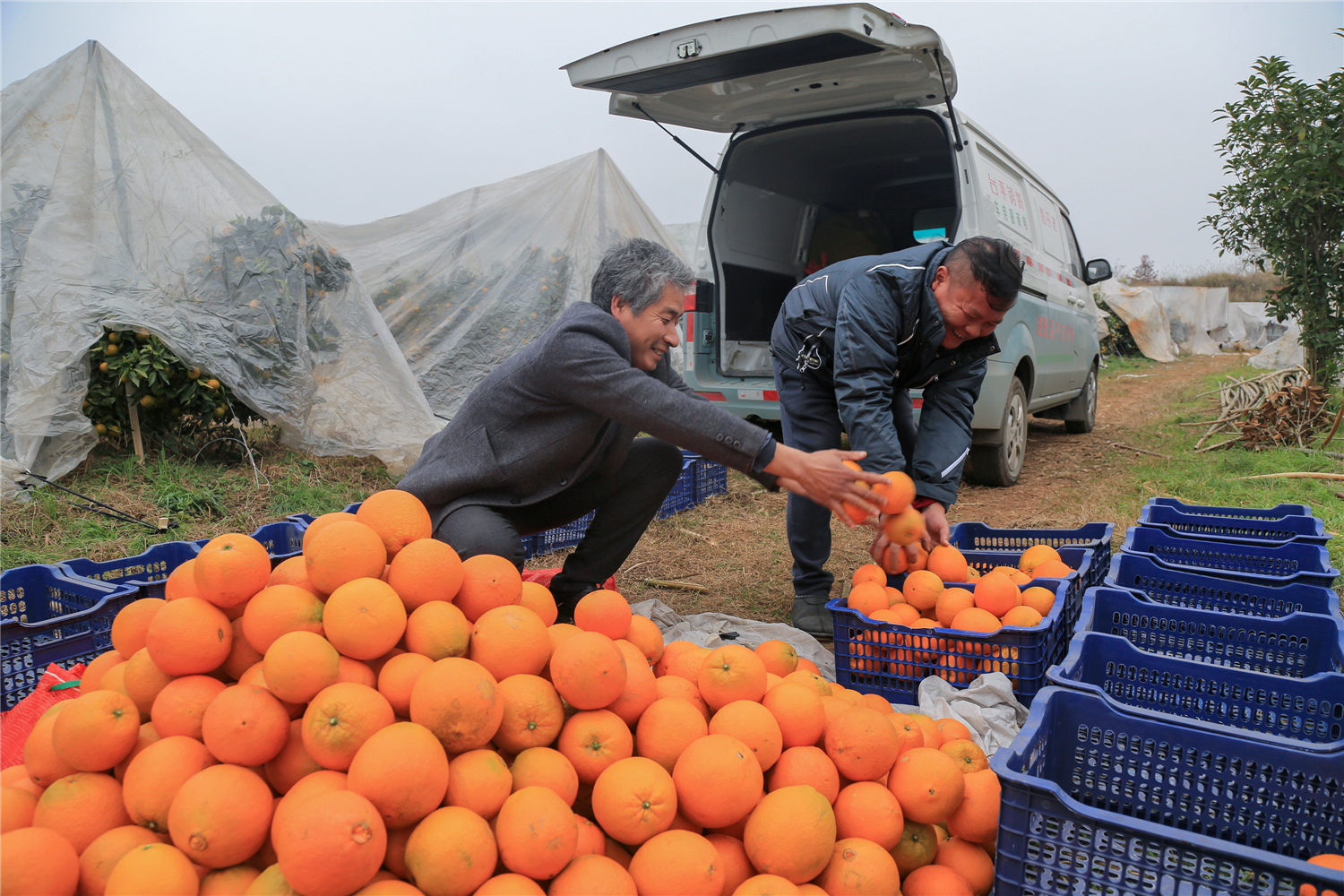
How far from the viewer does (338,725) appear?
130cm

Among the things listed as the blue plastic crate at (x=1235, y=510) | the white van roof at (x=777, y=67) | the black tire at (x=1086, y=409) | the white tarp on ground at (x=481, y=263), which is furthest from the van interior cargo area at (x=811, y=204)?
the black tire at (x=1086, y=409)

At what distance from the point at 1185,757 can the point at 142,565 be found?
3.66 metres

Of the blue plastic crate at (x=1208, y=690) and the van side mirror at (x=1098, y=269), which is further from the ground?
the van side mirror at (x=1098, y=269)

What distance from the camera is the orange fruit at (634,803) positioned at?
1359mm

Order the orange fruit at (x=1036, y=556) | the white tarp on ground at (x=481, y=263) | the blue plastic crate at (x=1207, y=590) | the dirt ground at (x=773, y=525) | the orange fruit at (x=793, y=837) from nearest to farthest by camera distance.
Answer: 1. the orange fruit at (x=793, y=837)
2. the blue plastic crate at (x=1207, y=590)
3. the orange fruit at (x=1036, y=556)
4. the dirt ground at (x=773, y=525)
5. the white tarp on ground at (x=481, y=263)

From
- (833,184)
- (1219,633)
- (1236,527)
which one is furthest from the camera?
(833,184)

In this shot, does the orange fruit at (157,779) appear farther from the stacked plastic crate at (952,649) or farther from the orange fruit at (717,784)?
the stacked plastic crate at (952,649)

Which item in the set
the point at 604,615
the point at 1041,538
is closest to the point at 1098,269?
the point at 1041,538

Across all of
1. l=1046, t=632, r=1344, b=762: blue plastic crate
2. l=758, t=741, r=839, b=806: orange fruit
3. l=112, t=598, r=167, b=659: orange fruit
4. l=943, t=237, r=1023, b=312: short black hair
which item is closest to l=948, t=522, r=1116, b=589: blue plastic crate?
l=943, t=237, r=1023, b=312: short black hair

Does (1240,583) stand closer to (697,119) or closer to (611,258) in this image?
(611,258)

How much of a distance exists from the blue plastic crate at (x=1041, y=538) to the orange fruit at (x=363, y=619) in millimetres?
2358

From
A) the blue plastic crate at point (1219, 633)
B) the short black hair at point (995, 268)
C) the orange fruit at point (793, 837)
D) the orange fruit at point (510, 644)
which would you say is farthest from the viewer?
the short black hair at point (995, 268)

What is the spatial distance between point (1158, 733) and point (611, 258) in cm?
202

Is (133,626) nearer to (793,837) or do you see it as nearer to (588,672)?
(588,672)
